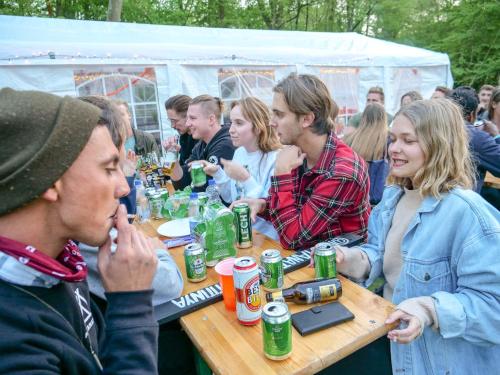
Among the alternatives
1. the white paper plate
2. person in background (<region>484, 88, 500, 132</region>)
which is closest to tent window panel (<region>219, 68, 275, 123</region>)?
person in background (<region>484, 88, 500, 132</region>)

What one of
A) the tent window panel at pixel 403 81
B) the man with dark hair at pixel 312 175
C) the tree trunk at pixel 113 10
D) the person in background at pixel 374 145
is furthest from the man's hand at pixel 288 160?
the tree trunk at pixel 113 10

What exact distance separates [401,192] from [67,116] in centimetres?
155

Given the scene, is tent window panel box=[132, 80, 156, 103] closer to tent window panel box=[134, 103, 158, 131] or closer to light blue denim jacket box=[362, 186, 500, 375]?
tent window panel box=[134, 103, 158, 131]

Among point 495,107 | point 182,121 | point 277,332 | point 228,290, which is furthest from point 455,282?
point 495,107

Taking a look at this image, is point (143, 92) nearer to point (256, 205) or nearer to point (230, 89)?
point (230, 89)

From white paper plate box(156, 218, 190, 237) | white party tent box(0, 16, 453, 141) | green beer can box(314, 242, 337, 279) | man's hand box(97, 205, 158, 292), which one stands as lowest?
white paper plate box(156, 218, 190, 237)

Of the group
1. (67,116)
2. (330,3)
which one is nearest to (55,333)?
(67,116)

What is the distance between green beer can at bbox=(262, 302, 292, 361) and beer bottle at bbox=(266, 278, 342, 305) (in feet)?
0.91

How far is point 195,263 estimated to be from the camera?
1.67 meters

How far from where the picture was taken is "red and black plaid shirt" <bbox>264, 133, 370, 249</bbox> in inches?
75.3

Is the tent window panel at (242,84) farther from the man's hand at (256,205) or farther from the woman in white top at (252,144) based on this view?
the man's hand at (256,205)

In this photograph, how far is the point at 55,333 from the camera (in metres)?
0.85

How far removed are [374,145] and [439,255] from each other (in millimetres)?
2334

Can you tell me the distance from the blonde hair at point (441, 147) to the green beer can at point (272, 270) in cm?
71
